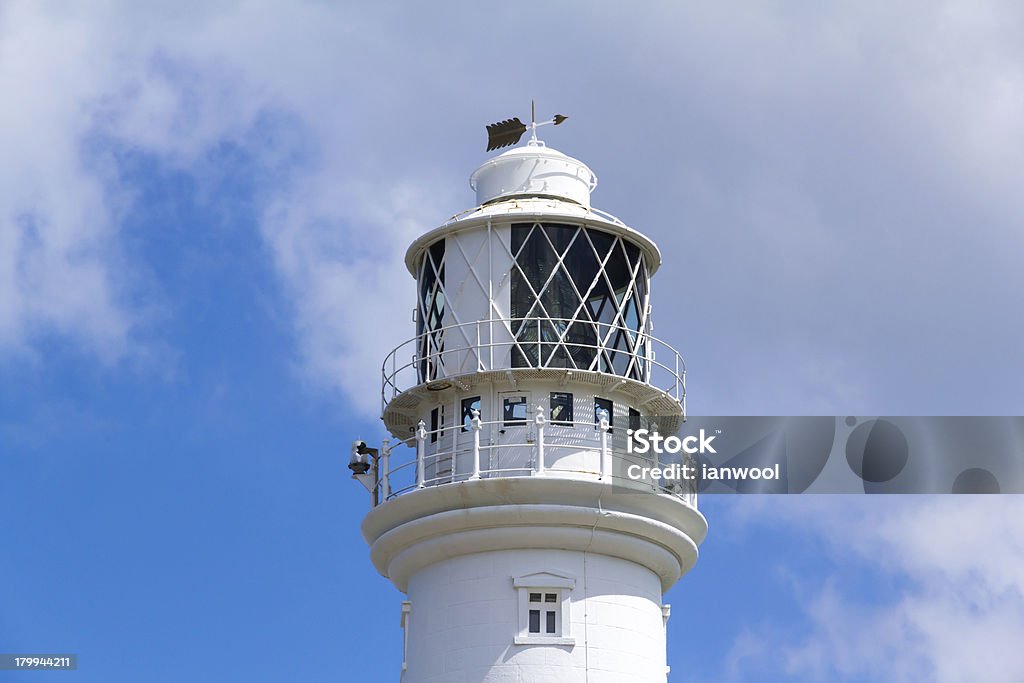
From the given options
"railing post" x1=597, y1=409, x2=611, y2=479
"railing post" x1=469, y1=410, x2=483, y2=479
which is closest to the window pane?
"railing post" x1=469, y1=410, x2=483, y2=479

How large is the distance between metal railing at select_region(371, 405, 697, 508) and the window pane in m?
2.30

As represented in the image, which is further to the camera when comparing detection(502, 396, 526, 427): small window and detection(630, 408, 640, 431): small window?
detection(630, 408, 640, 431): small window

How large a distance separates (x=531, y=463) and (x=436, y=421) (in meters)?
2.29

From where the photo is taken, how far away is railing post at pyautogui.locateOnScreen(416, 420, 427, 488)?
32.5 metres

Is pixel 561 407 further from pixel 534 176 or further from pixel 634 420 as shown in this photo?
pixel 534 176

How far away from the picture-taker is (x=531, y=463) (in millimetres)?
31906

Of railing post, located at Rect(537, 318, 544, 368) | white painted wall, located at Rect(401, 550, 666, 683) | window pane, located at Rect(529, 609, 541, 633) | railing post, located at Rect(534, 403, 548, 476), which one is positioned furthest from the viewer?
railing post, located at Rect(537, 318, 544, 368)

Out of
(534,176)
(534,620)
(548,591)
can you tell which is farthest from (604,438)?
(534,176)

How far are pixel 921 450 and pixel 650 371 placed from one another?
17.5 feet

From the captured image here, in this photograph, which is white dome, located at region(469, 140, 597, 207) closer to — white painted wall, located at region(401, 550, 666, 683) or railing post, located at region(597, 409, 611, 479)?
railing post, located at region(597, 409, 611, 479)

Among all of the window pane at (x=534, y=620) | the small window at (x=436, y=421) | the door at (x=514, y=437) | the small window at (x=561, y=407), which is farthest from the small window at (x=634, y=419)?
the window pane at (x=534, y=620)

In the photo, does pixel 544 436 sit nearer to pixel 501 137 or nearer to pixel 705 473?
pixel 705 473

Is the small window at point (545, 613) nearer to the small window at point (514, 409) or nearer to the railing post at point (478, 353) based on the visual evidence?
the small window at point (514, 409)

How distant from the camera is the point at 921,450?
34500mm
